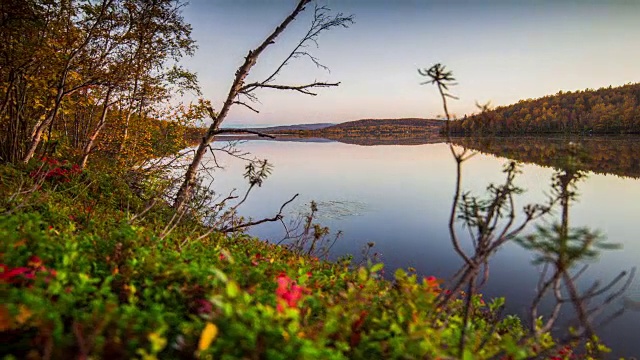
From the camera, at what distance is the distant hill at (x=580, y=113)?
324 ft

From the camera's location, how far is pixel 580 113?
4382 inches

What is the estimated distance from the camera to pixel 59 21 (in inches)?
453

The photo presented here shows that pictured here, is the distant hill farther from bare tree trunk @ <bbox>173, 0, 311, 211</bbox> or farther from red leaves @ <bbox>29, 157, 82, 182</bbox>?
red leaves @ <bbox>29, 157, 82, 182</bbox>

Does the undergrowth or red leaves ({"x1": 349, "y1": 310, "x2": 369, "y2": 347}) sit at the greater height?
the undergrowth

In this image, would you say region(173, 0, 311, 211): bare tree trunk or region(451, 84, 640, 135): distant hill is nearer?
region(173, 0, 311, 211): bare tree trunk

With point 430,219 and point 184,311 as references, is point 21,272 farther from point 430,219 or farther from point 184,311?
point 430,219

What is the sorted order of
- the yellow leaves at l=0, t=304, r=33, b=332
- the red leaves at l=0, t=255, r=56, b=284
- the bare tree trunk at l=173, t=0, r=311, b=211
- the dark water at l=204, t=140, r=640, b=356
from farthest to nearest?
the dark water at l=204, t=140, r=640, b=356 → the bare tree trunk at l=173, t=0, r=311, b=211 → the red leaves at l=0, t=255, r=56, b=284 → the yellow leaves at l=0, t=304, r=33, b=332

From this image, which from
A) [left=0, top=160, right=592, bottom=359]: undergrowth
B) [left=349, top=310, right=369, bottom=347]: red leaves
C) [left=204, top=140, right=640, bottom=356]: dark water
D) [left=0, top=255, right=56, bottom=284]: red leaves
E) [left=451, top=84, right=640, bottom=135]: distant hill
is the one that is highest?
[left=451, top=84, right=640, bottom=135]: distant hill

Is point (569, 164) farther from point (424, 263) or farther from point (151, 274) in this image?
point (424, 263)

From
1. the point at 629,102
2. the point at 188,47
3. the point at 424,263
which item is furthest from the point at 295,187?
the point at 629,102

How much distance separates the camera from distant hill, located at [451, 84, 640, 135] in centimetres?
9862

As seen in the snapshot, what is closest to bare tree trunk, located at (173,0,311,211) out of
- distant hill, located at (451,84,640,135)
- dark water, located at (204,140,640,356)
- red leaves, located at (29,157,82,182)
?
red leaves, located at (29,157,82,182)

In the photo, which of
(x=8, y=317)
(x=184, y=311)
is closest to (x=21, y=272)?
(x=8, y=317)

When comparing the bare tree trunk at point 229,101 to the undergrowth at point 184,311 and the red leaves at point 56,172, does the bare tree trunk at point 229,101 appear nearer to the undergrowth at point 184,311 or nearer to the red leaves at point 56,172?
the red leaves at point 56,172
